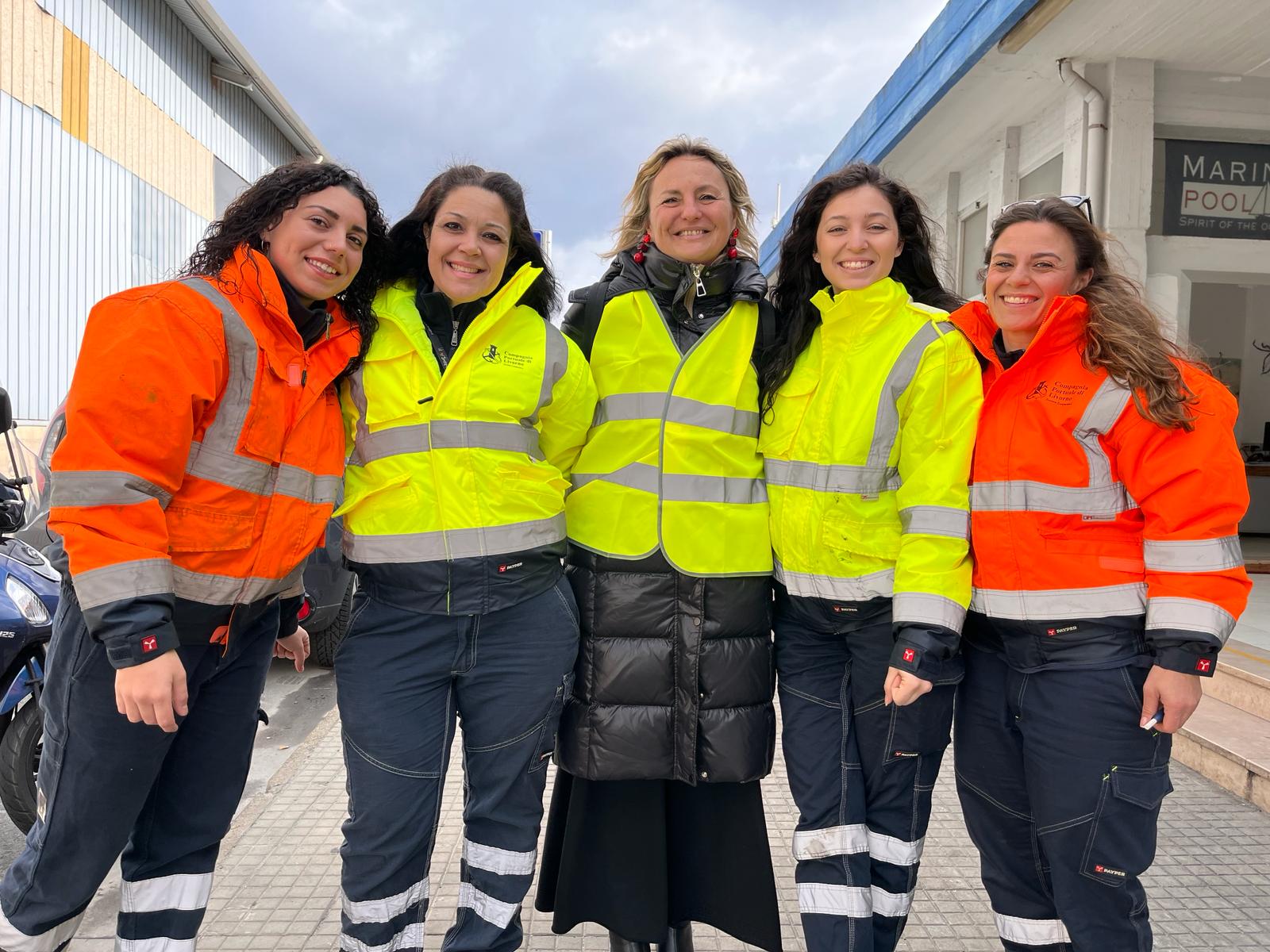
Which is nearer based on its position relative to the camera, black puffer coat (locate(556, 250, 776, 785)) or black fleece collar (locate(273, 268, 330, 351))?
black fleece collar (locate(273, 268, 330, 351))

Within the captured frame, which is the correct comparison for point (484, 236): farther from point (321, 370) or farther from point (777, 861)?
point (777, 861)

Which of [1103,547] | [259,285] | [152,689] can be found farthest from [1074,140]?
[152,689]

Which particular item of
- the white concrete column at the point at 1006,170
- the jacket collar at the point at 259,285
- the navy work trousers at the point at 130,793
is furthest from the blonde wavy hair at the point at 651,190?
the white concrete column at the point at 1006,170

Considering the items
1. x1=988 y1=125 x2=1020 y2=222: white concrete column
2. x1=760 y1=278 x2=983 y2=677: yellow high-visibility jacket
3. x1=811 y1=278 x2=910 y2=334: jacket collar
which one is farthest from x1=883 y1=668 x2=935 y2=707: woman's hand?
x1=988 y1=125 x2=1020 y2=222: white concrete column

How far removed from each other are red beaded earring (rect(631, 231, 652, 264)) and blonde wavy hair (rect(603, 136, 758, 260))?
0.10 feet

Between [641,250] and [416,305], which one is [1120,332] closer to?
[641,250]

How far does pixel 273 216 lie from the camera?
1.91 m

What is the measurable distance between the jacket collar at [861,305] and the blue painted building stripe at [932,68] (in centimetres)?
206

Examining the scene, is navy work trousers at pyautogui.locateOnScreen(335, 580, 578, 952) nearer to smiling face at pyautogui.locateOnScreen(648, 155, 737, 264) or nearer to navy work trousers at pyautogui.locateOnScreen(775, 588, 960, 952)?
navy work trousers at pyautogui.locateOnScreen(775, 588, 960, 952)

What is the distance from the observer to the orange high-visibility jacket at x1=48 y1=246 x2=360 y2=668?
4.93ft

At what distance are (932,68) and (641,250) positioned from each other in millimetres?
5337

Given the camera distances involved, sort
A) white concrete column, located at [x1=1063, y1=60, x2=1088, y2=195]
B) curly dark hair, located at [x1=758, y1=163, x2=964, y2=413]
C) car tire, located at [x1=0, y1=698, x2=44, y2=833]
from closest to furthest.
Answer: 1. curly dark hair, located at [x1=758, y1=163, x2=964, y2=413]
2. car tire, located at [x1=0, y1=698, x2=44, y2=833]
3. white concrete column, located at [x1=1063, y1=60, x2=1088, y2=195]

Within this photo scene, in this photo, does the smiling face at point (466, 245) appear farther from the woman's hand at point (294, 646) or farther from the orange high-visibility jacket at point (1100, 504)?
the orange high-visibility jacket at point (1100, 504)

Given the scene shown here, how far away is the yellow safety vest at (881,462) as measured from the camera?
1.90 meters
